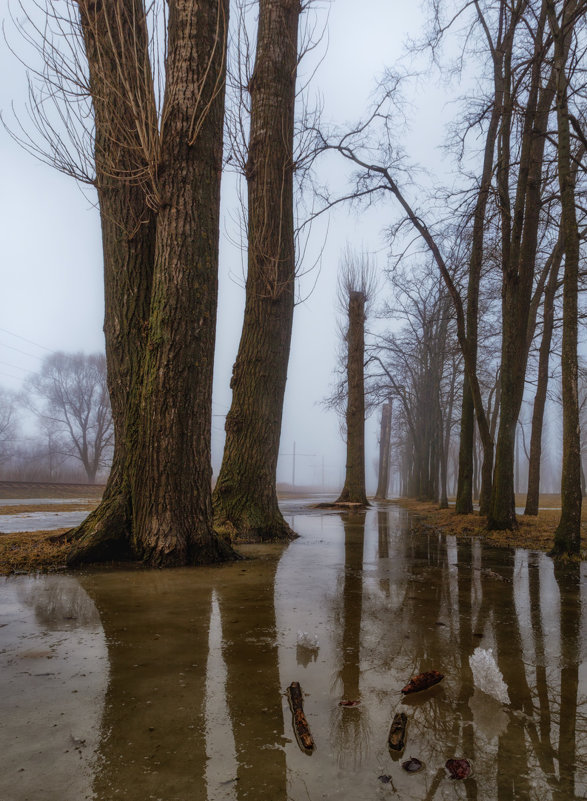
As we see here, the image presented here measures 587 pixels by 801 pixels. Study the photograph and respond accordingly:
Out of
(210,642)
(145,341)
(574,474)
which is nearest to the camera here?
(210,642)

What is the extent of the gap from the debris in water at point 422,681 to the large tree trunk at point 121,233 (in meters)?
3.26

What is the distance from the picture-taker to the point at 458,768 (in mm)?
1318

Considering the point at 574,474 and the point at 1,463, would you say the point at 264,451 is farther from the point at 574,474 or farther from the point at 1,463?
the point at 1,463

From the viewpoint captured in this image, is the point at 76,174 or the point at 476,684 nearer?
the point at 476,684

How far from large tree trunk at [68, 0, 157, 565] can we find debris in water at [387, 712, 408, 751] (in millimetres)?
3440

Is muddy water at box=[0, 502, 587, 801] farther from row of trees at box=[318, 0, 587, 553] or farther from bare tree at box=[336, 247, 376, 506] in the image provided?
bare tree at box=[336, 247, 376, 506]

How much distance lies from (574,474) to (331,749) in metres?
5.26

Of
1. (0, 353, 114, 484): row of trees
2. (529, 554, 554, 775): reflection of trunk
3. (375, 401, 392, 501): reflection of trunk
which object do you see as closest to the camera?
(529, 554, 554, 775): reflection of trunk

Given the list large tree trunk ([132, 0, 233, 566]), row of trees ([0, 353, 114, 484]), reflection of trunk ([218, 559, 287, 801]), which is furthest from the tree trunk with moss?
row of trees ([0, 353, 114, 484])

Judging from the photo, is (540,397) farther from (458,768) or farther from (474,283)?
(458,768)

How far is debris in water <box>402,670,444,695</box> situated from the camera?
5.93 ft

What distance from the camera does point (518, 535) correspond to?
291 inches

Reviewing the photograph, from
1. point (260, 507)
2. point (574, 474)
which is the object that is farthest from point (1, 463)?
point (574, 474)

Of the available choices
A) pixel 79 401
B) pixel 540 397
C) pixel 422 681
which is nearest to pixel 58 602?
pixel 422 681
